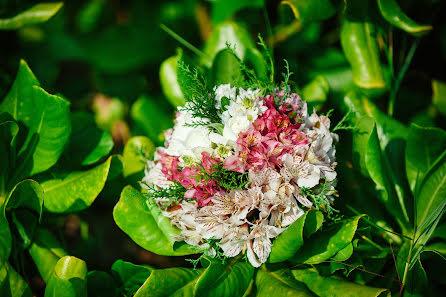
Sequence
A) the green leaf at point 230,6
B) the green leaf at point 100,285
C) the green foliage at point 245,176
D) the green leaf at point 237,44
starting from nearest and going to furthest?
1. the green foliage at point 245,176
2. the green leaf at point 100,285
3. the green leaf at point 237,44
4. the green leaf at point 230,6

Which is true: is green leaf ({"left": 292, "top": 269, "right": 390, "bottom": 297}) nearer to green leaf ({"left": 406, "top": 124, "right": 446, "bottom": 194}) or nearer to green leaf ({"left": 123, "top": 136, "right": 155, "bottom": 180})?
green leaf ({"left": 406, "top": 124, "right": 446, "bottom": 194})

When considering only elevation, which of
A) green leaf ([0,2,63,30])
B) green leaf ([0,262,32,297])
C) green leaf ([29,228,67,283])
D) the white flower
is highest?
green leaf ([0,2,63,30])

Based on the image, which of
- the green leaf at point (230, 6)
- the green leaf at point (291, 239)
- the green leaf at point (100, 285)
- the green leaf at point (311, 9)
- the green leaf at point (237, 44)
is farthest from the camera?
the green leaf at point (230, 6)

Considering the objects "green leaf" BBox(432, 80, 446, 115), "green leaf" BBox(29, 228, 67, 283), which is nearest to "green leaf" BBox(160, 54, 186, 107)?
"green leaf" BBox(29, 228, 67, 283)

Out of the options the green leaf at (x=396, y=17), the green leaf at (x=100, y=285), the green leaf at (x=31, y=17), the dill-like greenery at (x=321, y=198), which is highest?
the green leaf at (x=31, y=17)

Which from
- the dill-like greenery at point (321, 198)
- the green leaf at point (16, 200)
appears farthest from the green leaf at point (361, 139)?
the green leaf at point (16, 200)

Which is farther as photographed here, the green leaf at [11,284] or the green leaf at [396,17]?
the green leaf at [396,17]

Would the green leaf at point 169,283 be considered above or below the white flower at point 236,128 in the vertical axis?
below

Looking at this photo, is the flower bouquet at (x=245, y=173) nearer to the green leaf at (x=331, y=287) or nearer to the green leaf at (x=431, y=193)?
the green leaf at (x=331, y=287)
